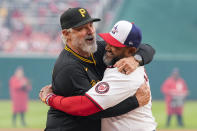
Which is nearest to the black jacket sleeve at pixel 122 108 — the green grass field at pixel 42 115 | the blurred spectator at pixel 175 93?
the blurred spectator at pixel 175 93

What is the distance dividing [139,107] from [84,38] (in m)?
0.69

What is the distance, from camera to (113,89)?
108 inches

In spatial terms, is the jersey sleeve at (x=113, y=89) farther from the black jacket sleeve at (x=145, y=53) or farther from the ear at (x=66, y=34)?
the ear at (x=66, y=34)

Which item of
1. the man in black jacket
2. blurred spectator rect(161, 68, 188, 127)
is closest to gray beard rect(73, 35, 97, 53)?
the man in black jacket

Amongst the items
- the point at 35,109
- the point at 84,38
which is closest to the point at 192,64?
the point at 35,109

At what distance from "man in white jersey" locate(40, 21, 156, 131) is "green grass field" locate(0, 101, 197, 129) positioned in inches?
375

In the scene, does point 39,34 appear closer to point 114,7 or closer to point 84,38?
point 114,7

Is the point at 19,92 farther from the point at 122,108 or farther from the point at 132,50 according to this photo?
the point at 122,108

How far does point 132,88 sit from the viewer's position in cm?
277

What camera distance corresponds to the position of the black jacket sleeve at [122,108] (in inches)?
110

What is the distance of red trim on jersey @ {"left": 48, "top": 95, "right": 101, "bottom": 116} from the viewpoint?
9.12 feet

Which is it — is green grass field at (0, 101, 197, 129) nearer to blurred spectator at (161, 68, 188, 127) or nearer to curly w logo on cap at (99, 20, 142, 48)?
blurred spectator at (161, 68, 188, 127)

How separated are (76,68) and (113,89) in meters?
0.36

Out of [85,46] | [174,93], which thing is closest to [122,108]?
[85,46]
